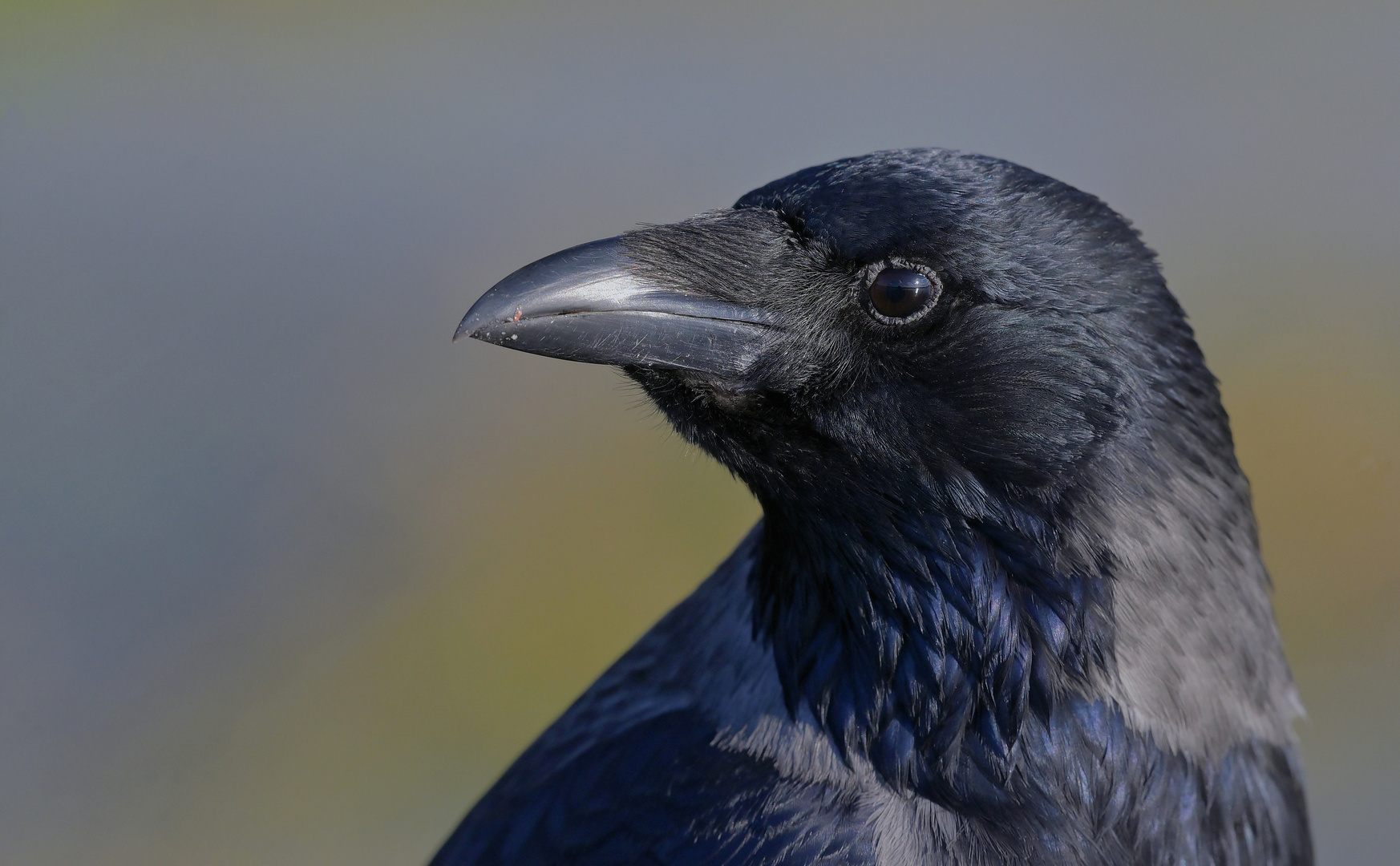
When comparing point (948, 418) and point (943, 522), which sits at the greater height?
point (948, 418)

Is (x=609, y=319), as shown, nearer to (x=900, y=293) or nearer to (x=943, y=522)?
(x=900, y=293)

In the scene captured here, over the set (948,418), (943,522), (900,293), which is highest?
(900,293)

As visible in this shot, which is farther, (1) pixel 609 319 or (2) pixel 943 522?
(2) pixel 943 522

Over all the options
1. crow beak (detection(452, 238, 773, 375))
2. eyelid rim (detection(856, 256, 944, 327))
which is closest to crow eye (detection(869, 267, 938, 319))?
eyelid rim (detection(856, 256, 944, 327))

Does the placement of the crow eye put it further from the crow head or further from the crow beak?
the crow beak

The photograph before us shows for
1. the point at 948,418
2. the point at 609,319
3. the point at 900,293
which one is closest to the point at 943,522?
the point at 948,418

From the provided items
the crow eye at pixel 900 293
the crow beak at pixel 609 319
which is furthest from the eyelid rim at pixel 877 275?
the crow beak at pixel 609 319

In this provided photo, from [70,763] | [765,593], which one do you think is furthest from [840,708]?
[70,763]
